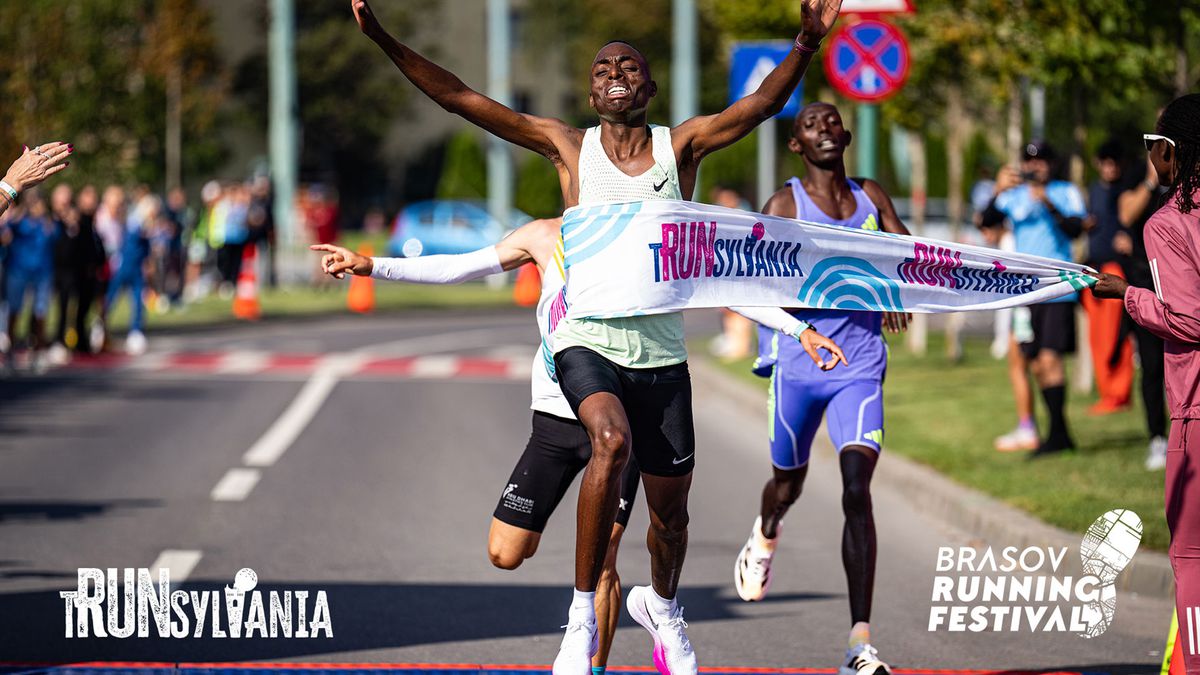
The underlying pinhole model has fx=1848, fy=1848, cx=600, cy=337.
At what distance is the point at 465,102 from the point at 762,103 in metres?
0.94

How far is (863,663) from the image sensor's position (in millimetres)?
6020

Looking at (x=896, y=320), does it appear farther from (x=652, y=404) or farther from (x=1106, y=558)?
(x=652, y=404)

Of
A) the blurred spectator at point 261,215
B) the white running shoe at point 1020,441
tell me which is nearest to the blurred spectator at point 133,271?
the blurred spectator at point 261,215

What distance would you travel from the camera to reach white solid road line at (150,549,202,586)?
8.27 meters

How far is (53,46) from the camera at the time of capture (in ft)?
121

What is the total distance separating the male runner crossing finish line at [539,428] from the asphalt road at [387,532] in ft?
2.88

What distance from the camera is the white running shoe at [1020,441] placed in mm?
12297

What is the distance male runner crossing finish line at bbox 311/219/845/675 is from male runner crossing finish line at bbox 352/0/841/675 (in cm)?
17

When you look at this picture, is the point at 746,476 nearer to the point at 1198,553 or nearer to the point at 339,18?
the point at 1198,553

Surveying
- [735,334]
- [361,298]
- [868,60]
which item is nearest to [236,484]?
[868,60]

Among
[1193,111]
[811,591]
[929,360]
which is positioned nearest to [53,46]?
[929,360]

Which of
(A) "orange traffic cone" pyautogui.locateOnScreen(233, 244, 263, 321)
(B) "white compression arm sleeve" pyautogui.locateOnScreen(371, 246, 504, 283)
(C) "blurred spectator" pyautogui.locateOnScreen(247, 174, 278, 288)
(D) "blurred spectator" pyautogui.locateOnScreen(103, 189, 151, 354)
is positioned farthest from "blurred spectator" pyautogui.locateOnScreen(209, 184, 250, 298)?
(B) "white compression arm sleeve" pyautogui.locateOnScreen(371, 246, 504, 283)

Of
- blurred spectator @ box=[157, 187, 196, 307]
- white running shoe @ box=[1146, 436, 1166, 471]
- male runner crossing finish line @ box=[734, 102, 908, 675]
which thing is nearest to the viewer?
male runner crossing finish line @ box=[734, 102, 908, 675]

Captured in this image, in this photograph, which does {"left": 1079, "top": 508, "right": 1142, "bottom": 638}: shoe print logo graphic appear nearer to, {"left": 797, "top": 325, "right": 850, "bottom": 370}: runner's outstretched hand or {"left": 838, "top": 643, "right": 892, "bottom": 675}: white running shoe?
{"left": 838, "top": 643, "right": 892, "bottom": 675}: white running shoe
